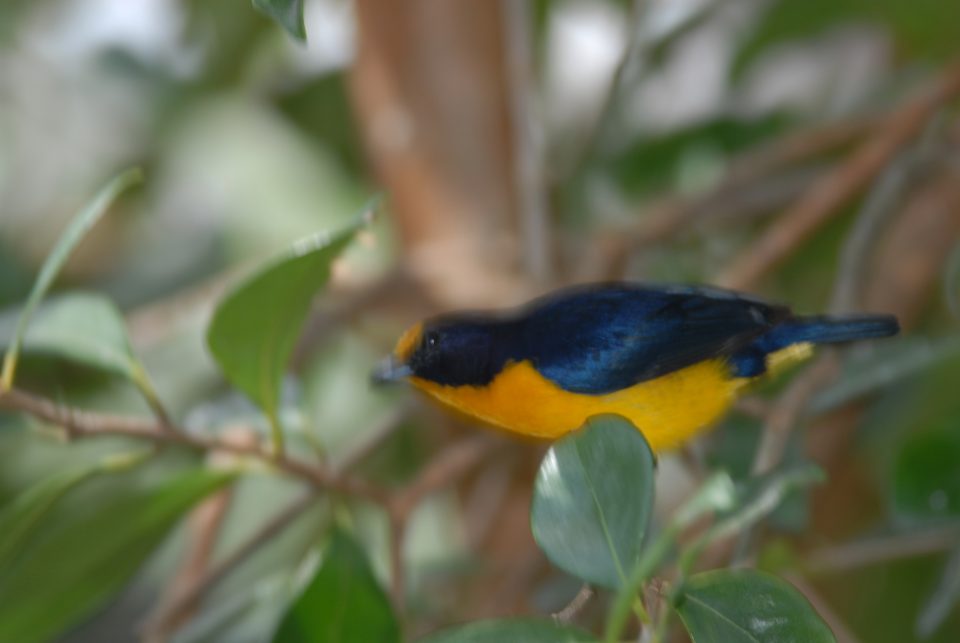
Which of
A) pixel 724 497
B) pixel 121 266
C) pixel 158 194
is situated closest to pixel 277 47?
pixel 158 194

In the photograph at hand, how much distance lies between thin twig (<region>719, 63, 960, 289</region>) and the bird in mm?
377

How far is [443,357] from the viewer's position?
170 cm

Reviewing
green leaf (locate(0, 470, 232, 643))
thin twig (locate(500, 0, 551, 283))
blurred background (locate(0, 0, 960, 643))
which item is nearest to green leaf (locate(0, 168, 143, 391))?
green leaf (locate(0, 470, 232, 643))

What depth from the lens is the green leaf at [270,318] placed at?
1324mm

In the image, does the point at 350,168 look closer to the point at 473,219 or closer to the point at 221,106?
the point at 221,106

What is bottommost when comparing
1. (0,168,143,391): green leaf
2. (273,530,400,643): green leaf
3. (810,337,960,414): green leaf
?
(810,337,960,414): green leaf

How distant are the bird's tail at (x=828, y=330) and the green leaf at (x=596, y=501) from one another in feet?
2.50

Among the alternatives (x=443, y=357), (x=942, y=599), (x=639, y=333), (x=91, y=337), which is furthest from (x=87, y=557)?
(x=942, y=599)

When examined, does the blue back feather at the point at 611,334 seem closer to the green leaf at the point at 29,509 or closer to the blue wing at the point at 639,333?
the blue wing at the point at 639,333

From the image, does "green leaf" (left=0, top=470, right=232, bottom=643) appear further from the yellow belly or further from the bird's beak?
the yellow belly

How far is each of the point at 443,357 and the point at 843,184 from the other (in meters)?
0.93

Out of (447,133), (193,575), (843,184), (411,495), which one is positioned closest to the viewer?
(411,495)

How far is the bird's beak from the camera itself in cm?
167

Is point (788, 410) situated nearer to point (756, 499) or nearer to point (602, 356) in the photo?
point (602, 356)
